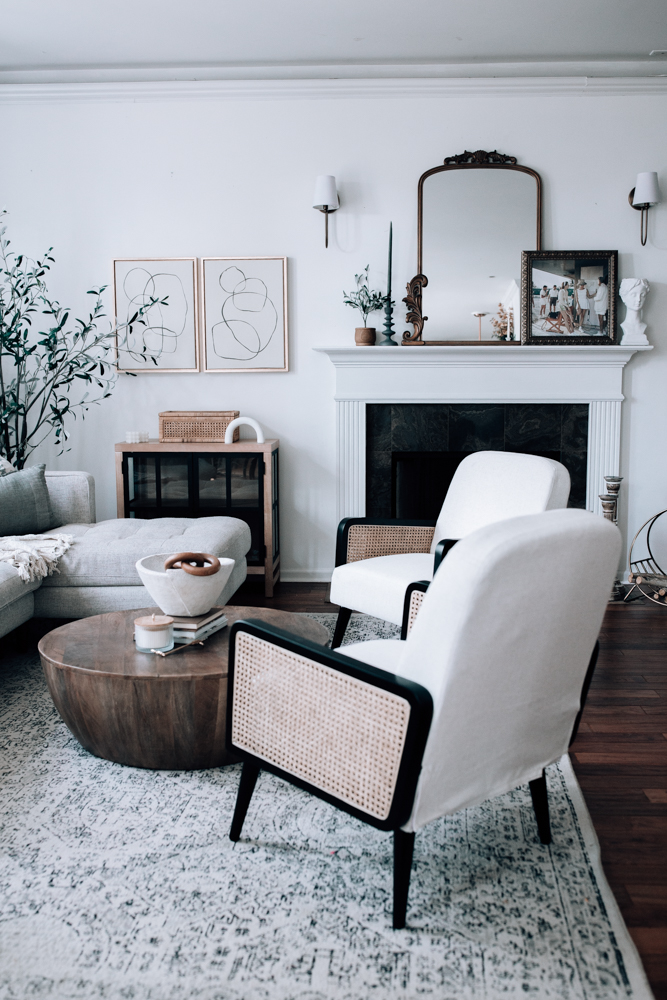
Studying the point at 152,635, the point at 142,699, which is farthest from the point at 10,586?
the point at 142,699

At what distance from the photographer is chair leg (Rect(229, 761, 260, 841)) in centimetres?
172

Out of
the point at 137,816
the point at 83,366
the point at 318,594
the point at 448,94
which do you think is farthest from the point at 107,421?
the point at 137,816

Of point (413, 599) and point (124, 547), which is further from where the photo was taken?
point (124, 547)

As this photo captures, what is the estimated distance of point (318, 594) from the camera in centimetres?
406

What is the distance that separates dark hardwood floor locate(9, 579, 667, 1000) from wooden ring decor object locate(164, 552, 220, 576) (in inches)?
46.8

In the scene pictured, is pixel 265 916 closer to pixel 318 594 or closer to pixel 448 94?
pixel 318 594

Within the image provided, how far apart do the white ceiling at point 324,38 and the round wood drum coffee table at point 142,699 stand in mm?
2899

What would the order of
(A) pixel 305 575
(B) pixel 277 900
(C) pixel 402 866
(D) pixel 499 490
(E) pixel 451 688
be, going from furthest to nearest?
(A) pixel 305 575 < (D) pixel 499 490 < (B) pixel 277 900 < (C) pixel 402 866 < (E) pixel 451 688

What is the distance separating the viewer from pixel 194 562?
213 centimetres

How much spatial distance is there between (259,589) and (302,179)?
2278mm

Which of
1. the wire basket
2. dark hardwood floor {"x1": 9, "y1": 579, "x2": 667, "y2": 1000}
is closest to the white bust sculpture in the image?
the wire basket

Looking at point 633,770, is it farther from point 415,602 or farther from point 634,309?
point 634,309

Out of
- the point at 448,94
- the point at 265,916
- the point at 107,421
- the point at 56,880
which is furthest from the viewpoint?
the point at 107,421

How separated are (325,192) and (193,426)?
56.2 inches
